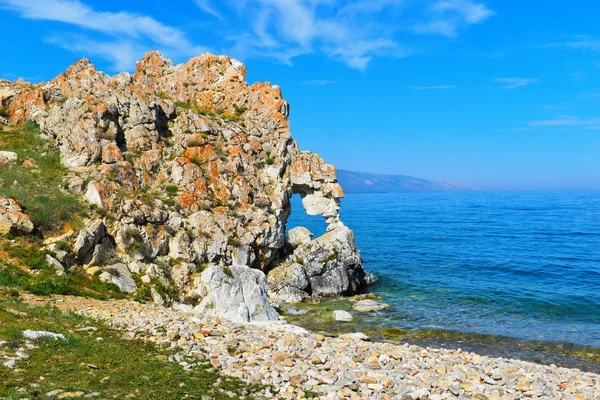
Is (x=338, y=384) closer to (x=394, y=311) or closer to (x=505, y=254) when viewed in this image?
(x=394, y=311)

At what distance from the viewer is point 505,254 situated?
2596 inches

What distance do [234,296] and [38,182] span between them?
18.3 metres

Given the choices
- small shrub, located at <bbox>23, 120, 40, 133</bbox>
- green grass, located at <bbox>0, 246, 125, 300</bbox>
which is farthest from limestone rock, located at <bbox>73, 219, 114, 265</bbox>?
small shrub, located at <bbox>23, 120, 40, 133</bbox>

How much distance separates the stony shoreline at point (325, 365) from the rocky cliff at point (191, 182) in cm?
873

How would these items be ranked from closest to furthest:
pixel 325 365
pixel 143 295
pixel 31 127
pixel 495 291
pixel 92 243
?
1. pixel 325 365
2. pixel 143 295
3. pixel 92 243
4. pixel 31 127
5. pixel 495 291

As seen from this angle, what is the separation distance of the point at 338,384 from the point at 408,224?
97.5 meters

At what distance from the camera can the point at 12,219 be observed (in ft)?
90.9

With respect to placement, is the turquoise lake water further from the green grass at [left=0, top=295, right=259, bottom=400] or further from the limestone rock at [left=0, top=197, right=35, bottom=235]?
the limestone rock at [left=0, top=197, right=35, bottom=235]

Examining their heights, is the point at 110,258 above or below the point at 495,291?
above

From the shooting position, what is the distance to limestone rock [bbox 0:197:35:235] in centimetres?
2747

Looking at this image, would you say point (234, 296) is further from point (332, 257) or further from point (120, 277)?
point (332, 257)

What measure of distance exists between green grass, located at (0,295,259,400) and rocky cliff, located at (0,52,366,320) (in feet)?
41.1

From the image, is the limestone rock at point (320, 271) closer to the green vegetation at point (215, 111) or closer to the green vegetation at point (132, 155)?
the green vegetation at point (132, 155)

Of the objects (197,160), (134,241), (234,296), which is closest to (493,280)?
(234,296)
